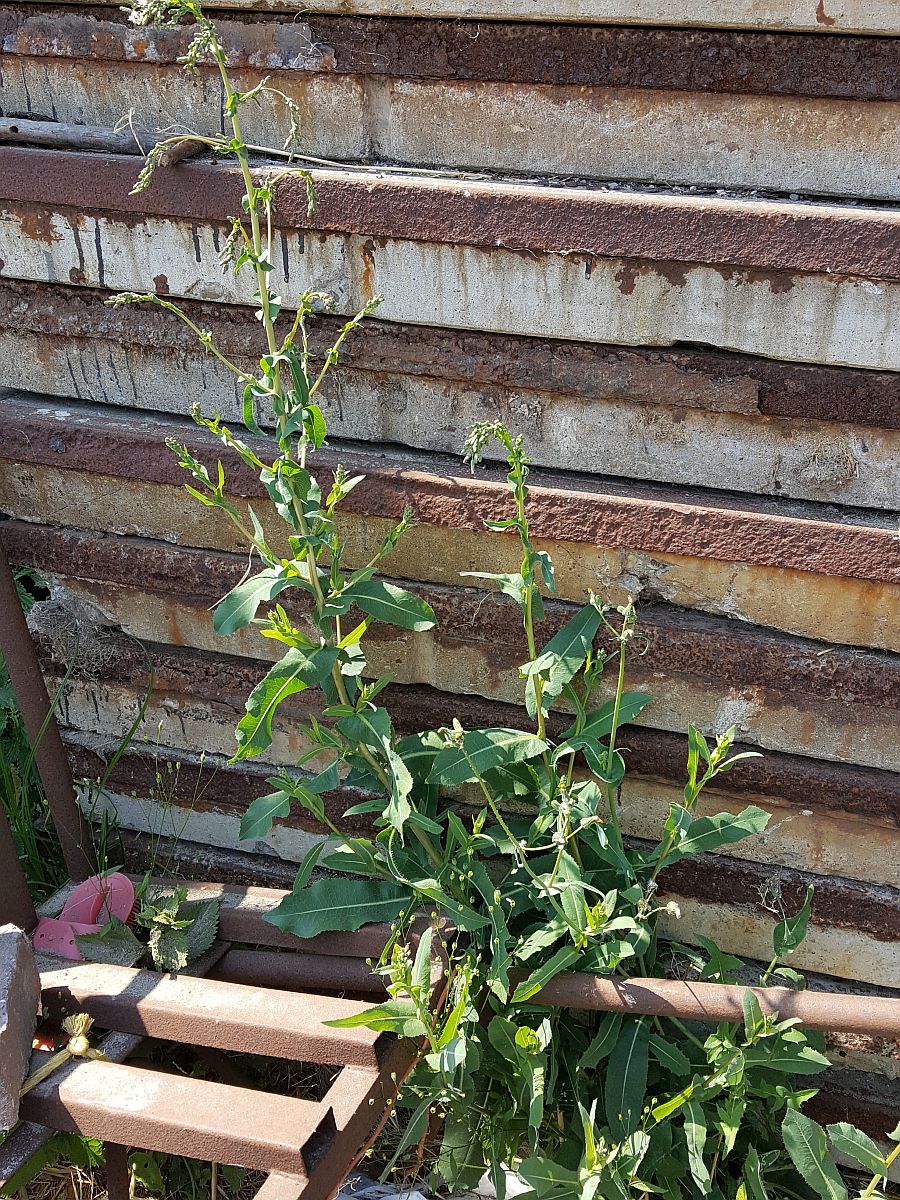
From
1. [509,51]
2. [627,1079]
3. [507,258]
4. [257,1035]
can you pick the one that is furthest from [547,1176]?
[509,51]

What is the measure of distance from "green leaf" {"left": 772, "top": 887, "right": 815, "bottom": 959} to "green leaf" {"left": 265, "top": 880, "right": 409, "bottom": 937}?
0.73 meters

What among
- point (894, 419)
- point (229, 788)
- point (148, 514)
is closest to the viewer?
point (894, 419)

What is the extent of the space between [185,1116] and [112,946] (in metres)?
0.59

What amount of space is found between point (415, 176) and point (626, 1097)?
176 centimetres

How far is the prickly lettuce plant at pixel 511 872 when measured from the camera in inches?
72.4

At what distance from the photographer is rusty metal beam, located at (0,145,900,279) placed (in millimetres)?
1726

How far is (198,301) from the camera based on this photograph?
7.18 ft

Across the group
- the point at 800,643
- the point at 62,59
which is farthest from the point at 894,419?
the point at 62,59

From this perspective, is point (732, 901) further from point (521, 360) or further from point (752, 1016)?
Answer: point (521, 360)

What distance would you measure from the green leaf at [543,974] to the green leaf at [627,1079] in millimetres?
268

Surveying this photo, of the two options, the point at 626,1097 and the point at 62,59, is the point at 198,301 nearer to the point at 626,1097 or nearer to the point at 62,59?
the point at 62,59

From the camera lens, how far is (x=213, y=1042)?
192 centimetres

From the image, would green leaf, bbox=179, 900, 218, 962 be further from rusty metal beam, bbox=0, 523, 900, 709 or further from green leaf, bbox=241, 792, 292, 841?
rusty metal beam, bbox=0, 523, 900, 709

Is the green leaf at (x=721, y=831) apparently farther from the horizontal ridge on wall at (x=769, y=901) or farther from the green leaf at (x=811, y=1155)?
the green leaf at (x=811, y=1155)
